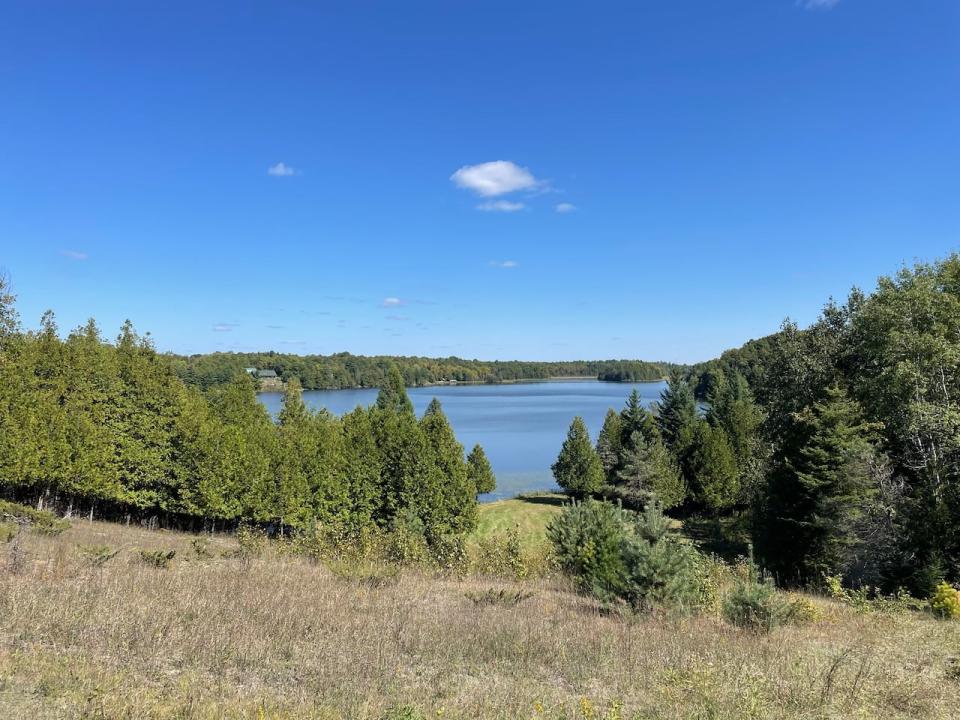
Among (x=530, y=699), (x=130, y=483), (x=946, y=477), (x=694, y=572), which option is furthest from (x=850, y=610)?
(x=130, y=483)

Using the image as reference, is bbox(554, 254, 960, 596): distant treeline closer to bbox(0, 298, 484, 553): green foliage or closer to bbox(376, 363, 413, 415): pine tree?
bbox(0, 298, 484, 553): green foliage

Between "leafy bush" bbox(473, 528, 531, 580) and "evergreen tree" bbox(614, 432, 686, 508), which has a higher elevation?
"leafy bush" bbox(473, 528, 531, 580)

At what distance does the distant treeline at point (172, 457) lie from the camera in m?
22.0

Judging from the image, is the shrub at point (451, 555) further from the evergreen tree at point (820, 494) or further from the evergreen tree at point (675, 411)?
the evergreen tree at point (675, 411)

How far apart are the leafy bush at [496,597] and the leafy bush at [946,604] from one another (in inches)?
296

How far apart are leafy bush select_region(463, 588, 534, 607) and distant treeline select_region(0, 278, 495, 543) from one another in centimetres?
1326

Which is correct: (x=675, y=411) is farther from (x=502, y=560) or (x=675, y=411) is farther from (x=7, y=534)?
(x=7, y=534)

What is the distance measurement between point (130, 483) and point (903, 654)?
90.2 feet

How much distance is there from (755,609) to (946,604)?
16.5 feet

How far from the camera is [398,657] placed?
5.62m

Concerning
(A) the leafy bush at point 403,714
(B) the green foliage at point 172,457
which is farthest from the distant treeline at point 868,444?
(A) the leafy bush at point 403,714

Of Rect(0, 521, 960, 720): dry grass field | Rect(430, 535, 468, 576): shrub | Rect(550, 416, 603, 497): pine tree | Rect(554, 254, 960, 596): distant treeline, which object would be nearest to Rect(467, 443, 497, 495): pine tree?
Rect(550, 416, 603, 497): pine tree

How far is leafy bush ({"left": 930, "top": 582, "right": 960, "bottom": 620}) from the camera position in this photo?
977 cm

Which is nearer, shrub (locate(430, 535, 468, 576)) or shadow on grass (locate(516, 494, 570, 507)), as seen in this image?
shrub (locate(430, 535, 468, 576))
